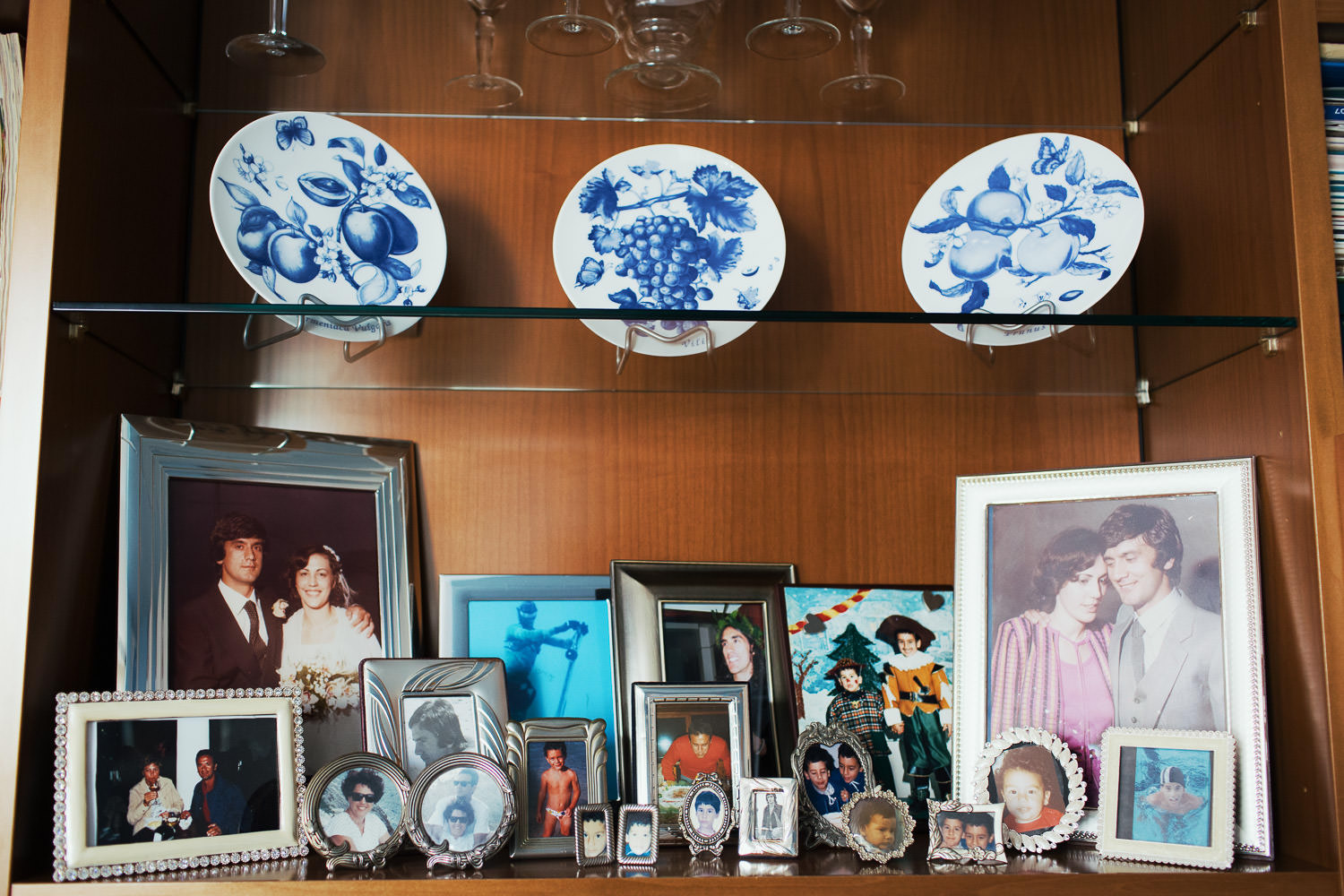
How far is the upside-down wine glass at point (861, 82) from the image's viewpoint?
137 cm

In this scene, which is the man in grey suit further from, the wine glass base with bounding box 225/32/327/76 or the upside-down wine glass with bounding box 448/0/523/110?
the wine glass base with bounding box 225/32/327/76

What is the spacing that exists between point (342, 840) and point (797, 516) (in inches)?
25.7

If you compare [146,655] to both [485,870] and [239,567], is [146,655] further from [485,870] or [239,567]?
[485,870]

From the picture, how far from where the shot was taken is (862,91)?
1406 mm

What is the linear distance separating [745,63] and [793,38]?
14 cm

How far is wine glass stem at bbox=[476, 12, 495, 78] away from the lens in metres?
1.34

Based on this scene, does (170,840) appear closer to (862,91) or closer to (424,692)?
(424,692)

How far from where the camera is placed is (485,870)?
3.31ft

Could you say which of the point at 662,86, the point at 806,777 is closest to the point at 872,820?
the point at 806,777

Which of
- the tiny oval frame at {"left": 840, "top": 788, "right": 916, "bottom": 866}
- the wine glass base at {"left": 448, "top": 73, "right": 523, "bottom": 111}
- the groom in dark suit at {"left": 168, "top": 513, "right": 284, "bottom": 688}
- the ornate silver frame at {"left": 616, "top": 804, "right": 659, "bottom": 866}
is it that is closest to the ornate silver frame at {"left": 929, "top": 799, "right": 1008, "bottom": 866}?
the tiny oval frame at {"left": 840, "top": 788, "right": 916, "bottom": 866}

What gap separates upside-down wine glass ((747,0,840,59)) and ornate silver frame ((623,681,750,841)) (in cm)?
77

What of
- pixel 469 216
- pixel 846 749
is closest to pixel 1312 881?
pixel 846 749

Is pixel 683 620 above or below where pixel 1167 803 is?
above

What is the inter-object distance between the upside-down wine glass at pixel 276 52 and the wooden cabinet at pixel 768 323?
10 cm
